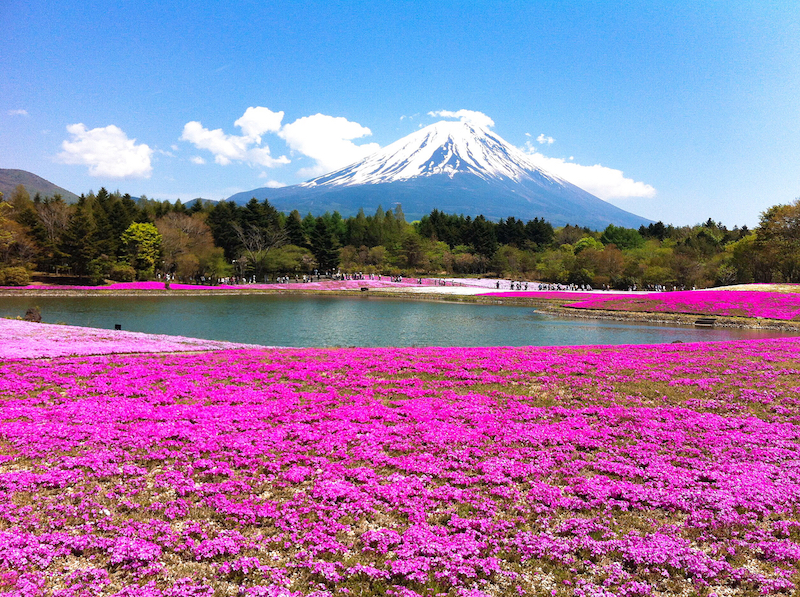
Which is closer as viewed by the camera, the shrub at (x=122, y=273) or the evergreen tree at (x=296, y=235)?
the shrub at (x=122, y=273)

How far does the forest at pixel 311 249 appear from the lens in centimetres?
7462

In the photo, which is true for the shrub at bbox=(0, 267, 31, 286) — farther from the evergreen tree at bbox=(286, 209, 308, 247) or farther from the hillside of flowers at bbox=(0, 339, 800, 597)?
the hillside of flowers at bbox=(0, 339, 800, 597)

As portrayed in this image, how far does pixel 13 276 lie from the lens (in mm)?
63938

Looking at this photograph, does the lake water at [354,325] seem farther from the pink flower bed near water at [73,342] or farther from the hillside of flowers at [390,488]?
the hillside of flowers at [390,488]

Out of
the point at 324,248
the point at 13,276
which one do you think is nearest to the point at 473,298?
the point at 324,248

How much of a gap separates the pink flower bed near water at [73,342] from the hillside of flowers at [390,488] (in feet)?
16.4

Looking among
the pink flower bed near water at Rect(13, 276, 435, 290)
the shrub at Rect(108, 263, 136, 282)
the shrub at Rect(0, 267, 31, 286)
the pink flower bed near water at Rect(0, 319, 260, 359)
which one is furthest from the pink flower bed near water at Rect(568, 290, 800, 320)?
the shrub at Rect(0, 267, 31, 286)

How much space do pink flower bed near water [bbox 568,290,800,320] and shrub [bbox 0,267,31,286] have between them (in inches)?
2909

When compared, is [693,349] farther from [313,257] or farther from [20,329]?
[313,257]

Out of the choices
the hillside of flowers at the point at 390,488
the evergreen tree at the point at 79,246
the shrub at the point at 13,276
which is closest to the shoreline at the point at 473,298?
the shrub at the point at 13,276

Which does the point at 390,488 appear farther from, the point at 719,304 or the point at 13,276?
the point at 13,276

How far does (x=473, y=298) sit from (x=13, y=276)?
6422 cm

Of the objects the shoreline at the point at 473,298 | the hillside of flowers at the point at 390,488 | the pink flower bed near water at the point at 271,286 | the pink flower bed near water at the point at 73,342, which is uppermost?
the pink flower bed near water at the point at 271,286

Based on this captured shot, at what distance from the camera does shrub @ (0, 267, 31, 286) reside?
208 feet
